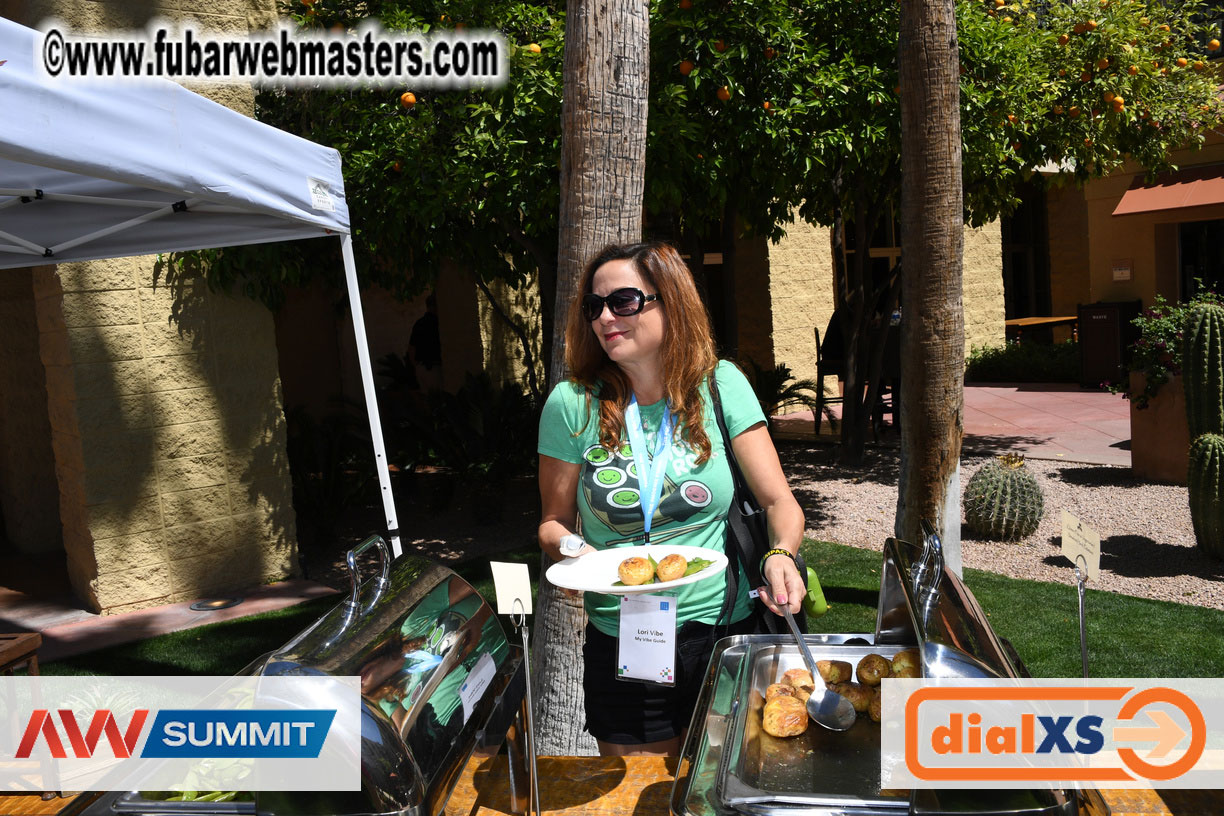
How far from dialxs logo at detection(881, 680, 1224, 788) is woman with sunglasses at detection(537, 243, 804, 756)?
2.17ft

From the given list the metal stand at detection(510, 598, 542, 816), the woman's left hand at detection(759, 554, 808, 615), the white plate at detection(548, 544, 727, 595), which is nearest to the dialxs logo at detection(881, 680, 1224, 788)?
the woman's left hand at detection(759, 554, 808, 615)

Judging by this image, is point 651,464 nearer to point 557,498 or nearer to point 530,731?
point 557,498

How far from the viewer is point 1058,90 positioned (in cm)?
736

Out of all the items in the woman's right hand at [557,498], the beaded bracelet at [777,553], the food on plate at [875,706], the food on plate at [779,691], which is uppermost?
the woman's right hand at [557,498]

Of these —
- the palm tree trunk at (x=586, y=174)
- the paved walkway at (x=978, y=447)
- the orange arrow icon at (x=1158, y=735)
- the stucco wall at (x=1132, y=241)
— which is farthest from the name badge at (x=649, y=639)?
the stucco wall at (x=1132, y=241)

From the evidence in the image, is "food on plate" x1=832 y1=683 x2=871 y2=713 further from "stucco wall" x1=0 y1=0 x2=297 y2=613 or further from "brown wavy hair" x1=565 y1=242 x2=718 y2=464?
"stucco wall" x1=0 y1=0 x2=297 y2=613

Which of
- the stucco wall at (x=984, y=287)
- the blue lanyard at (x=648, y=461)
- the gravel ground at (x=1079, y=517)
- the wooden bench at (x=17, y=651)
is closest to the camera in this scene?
the blue lanyard at (x=648, y=461)

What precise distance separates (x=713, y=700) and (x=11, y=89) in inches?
80.2

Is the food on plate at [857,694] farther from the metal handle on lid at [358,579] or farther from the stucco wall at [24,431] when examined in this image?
the stucco wall at [24,431]

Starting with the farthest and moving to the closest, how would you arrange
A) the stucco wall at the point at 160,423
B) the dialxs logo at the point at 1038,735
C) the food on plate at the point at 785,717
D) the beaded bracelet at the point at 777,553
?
the stucco wall at the point at 160,423
the beaded bracelet at the point at 777,553
the food on plate at the point at 785,717
the dialxs logo at the point at 1038,735

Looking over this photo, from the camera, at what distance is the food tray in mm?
1556

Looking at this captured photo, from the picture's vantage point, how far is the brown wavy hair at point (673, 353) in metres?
2.34

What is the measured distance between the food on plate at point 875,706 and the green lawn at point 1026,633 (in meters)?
3.11

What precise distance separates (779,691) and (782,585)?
0.80 ft
